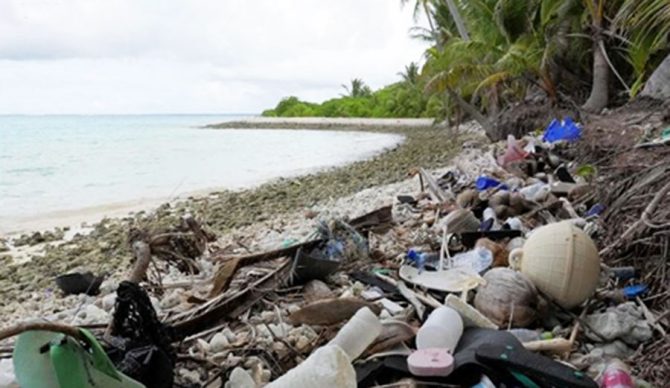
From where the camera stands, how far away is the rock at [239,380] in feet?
6.77

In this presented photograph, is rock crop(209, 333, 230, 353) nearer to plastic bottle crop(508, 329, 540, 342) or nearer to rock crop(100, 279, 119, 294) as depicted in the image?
plastic bottle crop(508, 329, 540, 342)

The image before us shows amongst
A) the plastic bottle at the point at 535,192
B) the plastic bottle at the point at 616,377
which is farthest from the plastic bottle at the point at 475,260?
the plastic bottle at the point at 535,192

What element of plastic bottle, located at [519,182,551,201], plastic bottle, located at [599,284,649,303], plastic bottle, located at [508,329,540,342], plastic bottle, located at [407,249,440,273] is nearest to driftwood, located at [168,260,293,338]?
plastic bottle, located at [407,249,440,273]

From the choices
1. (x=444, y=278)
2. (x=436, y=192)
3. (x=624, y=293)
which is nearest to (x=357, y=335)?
(x=444, y=278)

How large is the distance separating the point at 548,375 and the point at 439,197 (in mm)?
3866

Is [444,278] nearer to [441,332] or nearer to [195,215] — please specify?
[441,332]

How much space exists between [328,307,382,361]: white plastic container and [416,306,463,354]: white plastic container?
0.64 ft

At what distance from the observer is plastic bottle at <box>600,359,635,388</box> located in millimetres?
1972

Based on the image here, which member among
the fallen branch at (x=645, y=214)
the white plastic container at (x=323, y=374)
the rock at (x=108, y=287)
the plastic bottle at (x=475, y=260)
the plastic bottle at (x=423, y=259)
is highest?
the fallen branch at (x=645, y=214)

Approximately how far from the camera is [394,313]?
273 cm

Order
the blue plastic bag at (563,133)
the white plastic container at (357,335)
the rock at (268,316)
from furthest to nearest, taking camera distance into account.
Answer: the blue plastic bag at (563,133) → the rock at (268,316) → the white plastic container at (357,335)

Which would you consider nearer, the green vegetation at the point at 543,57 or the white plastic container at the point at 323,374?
the white plastic container at the point at 323,374

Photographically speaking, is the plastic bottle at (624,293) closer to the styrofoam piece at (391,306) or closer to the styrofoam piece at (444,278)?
the styrofoam piece at (444,278)

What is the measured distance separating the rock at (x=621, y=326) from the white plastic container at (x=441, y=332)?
70 centimetres
